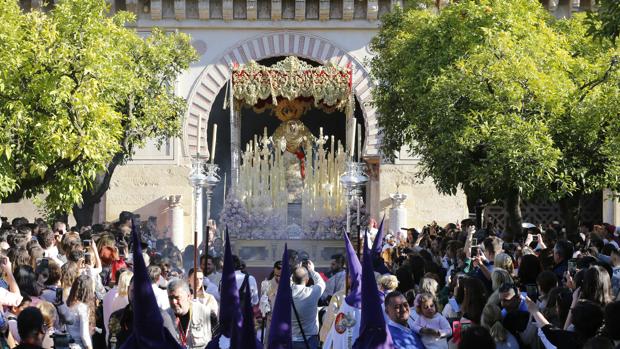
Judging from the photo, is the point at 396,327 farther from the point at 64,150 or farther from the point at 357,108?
the point at 357,108

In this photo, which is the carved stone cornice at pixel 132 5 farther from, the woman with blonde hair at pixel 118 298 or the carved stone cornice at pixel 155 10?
the woman with blonde hair at pixel 118 298

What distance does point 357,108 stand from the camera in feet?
110

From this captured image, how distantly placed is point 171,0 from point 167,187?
5.12 m

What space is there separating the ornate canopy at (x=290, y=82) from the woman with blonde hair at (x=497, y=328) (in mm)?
18690

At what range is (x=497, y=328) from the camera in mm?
→ 9133

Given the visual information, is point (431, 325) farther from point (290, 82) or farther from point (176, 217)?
point (176, 217)

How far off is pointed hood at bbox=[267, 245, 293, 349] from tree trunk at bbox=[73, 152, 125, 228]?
1676 centimetres

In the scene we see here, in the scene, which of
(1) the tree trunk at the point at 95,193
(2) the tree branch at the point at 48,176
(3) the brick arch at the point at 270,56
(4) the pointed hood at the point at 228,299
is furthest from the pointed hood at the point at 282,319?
(3) the brick arch at the point at 270,56

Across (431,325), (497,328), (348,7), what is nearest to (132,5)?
(348,7)

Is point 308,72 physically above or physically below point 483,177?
above

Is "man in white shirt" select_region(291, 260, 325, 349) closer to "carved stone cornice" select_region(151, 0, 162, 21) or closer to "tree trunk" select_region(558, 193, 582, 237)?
"tree trunk" select_region(558, 193, 582, 237)

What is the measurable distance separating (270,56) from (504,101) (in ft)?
42.8

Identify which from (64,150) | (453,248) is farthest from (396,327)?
(64,150)

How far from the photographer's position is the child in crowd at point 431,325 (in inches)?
382
